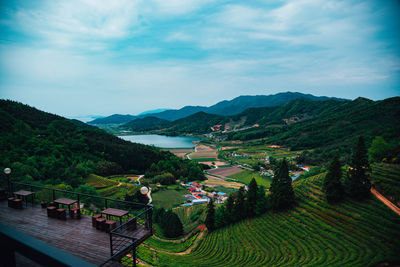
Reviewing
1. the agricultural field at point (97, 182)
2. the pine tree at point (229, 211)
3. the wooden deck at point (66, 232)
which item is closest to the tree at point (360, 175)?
the pine tree at point (229, 211)

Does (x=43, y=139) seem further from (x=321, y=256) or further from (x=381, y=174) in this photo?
(x=381, y=174)

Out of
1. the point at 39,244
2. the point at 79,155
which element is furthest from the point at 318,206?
the point at 79,155

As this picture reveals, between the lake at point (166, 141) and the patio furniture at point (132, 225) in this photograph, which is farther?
the lake at point (166, 141)

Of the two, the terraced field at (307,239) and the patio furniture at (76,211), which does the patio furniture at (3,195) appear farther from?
the terraced field at (307,239)

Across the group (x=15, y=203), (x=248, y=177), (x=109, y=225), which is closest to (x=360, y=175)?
(x=109, y=225)

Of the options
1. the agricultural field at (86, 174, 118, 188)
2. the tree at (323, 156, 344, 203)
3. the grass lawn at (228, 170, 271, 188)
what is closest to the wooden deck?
the tree at (323, 156, 344, 203)
